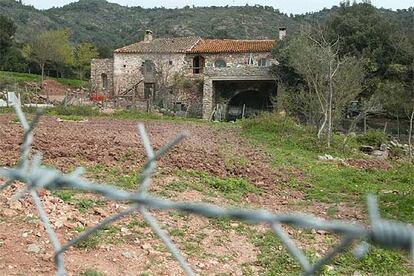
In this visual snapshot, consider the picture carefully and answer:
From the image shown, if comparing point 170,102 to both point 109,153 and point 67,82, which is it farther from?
point 109,153

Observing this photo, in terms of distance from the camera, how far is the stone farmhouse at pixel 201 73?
26.6 metres

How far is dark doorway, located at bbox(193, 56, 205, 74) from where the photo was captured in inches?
1171

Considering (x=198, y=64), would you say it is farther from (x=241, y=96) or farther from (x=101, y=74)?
(x=101, y=74)

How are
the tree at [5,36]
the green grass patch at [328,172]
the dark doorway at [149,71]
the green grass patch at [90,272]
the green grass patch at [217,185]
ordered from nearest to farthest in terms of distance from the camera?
the green grass patch at [90,272] < the green grass patch at [217,185] < the green grass patch at [328,172] < the dark doorway at [149,71] < the tree at [5,36]

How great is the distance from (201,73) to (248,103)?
328 cm

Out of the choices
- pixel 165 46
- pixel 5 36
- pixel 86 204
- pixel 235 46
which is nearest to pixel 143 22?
pixel 5 36

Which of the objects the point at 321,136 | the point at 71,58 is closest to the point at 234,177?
the point at 321,136

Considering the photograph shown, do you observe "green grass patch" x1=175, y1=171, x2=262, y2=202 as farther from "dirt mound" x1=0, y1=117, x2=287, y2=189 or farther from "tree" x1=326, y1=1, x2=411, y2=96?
"tree" x1=326, y1=1, x2=411, y2=96

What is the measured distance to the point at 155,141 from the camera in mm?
11594

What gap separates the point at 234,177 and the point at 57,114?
536 inches

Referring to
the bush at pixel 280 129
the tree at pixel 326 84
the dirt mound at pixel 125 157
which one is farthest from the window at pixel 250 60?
the dirt mound at pixel 125 157

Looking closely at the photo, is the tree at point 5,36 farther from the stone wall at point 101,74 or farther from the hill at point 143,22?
the hill at point 143,22

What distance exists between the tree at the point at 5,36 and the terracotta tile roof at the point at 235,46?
1677cm

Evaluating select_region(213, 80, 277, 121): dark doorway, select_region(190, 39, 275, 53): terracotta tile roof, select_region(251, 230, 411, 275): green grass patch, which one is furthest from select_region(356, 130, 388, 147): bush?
select_region(251, 230, 411, 275): green grass patch
